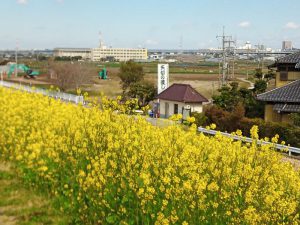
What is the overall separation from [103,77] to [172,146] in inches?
2649

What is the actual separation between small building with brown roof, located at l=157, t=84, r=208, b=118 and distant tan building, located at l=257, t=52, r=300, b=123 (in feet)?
18.1

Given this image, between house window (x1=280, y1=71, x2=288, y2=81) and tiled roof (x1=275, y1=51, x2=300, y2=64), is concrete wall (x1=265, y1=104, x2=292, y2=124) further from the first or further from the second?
tiled roof (x1=275, y1=51, x2=300, y2=64)

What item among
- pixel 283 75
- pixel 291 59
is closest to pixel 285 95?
pixel 283 75

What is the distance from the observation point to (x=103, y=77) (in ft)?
239

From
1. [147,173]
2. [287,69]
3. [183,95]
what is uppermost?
[287,69]

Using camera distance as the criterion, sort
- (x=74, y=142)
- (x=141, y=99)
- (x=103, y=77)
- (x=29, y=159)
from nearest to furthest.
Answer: (x=74, y=142)
(x=29, y=159)
(x=141, y=99)
(x=103, y=77)

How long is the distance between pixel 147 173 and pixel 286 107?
15860 millimetres

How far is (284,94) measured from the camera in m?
20.6

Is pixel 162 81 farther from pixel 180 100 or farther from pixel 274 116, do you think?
pixel 274 116

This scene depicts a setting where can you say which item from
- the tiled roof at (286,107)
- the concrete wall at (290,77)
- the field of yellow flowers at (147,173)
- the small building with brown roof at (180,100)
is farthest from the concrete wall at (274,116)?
the field of yellow flowers at (147,173)

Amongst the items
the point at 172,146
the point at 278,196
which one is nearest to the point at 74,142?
the point at 172,146

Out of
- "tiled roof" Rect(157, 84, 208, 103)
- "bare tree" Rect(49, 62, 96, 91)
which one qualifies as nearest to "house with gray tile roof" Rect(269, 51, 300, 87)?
"tiled roof" Rect(157, 84, 208, 103)

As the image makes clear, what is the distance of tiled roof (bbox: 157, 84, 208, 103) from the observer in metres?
26.5

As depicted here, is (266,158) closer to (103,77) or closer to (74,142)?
(74,142)
